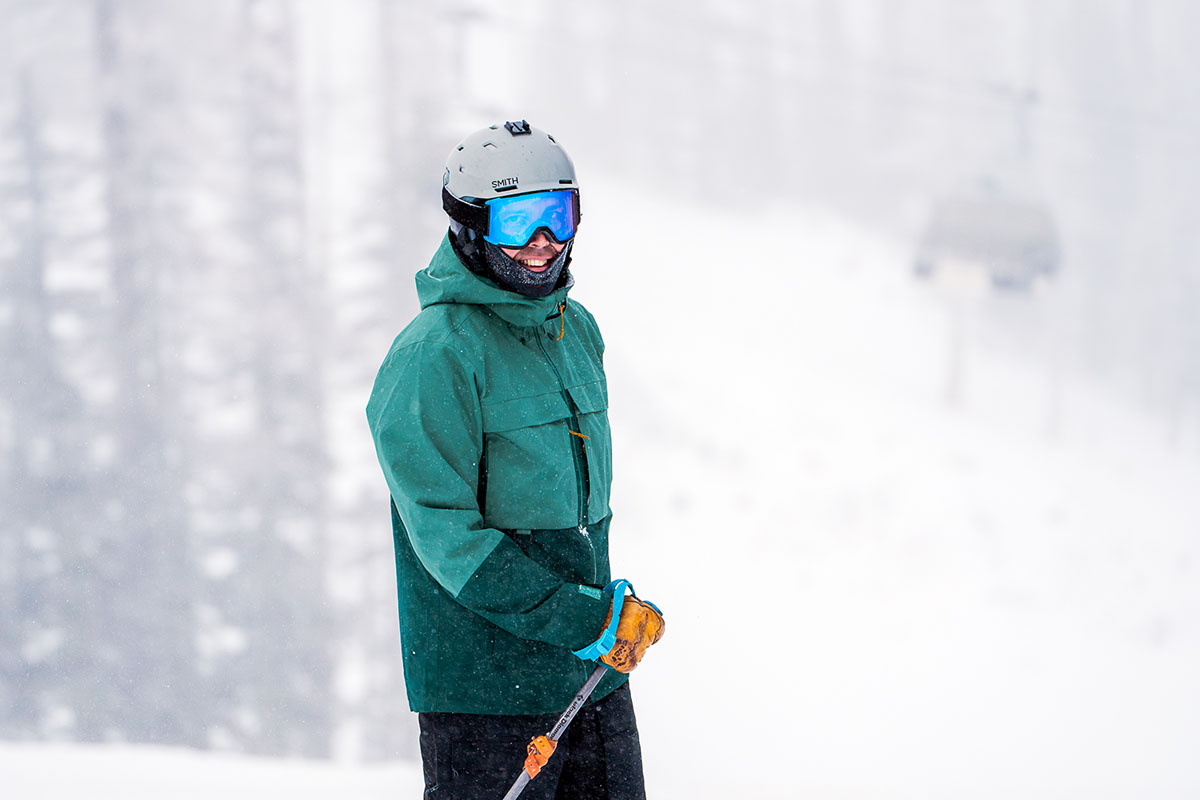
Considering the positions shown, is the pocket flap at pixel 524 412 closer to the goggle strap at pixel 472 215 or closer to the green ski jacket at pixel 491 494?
the green ski jacket at pixel 491 494

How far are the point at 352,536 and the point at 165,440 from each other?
148 inches

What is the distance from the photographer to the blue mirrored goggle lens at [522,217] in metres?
1.90

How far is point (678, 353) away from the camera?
2025 centimetres

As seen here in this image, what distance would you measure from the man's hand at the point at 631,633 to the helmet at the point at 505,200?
691mm

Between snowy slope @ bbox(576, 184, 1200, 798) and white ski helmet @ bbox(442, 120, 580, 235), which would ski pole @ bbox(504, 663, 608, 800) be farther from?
snowy slope @ bbox(576, 184, 1200, 798)

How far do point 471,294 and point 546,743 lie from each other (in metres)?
0.92

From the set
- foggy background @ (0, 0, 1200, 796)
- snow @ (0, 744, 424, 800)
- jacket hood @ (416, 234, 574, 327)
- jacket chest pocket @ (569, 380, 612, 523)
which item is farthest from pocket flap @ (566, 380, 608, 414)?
foggy background @ (0, 0, 1200, 796)

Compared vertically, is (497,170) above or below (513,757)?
above

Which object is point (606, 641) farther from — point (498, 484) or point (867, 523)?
point (867, 523)

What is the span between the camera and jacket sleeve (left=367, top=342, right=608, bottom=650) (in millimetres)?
1688

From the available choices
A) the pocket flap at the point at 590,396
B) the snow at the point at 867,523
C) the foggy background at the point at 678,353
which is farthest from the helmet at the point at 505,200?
the foggy background at the point at 678,353

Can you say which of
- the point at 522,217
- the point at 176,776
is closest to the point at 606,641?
the point at 522,217

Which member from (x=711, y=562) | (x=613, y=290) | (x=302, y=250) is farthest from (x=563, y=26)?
(x=711, y=562)

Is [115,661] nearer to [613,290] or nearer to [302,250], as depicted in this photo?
[302,250]
